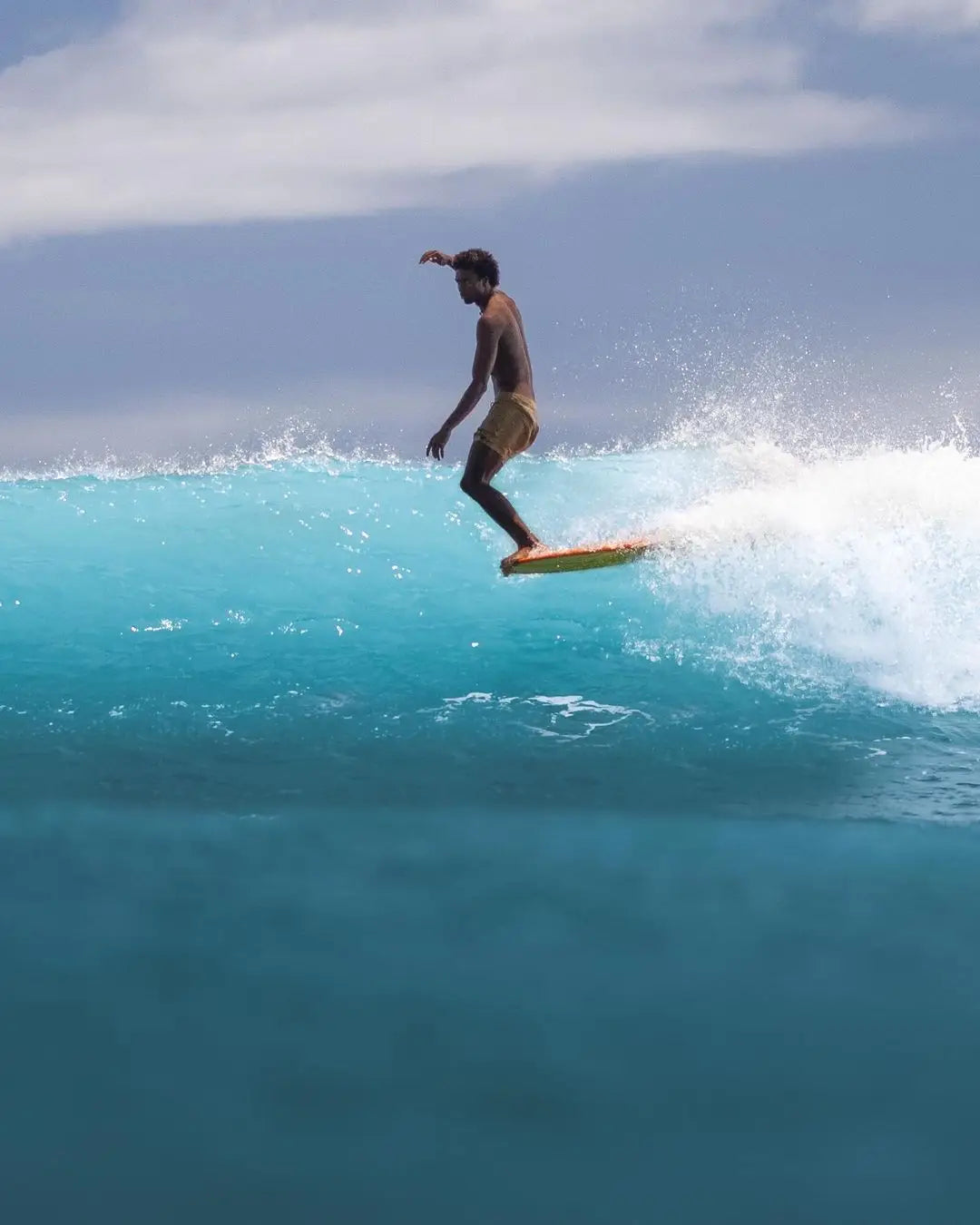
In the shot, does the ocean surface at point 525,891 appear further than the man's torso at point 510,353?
No

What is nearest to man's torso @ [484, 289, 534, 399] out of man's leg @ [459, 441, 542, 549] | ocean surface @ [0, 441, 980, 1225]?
man's leg @ [459, 441, 542, 549]

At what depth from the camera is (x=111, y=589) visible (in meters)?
12.0

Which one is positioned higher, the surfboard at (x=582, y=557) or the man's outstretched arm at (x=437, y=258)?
the man's outstretched arm at (x=437, y=258)

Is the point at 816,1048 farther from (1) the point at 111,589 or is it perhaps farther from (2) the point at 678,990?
(1) the point at 111,589

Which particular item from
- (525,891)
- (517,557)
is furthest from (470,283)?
(525,891)

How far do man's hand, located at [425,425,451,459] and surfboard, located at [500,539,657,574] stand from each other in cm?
83

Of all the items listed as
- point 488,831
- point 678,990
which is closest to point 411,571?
point 488,831

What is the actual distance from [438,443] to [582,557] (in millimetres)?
1318

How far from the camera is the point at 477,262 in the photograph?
721 centimetres

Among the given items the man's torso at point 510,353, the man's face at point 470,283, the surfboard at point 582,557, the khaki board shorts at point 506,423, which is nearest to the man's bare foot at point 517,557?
the surfboard at point 582,557

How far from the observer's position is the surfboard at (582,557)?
7.89m

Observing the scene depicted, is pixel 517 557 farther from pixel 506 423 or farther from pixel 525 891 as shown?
pixel 525 891

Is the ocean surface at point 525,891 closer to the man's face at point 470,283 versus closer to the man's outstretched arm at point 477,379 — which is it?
the man's outstretched arm at point 477,379

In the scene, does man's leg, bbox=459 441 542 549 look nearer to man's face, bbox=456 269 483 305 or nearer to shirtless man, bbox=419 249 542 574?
shirtless man, bbox=419 249 542 574
